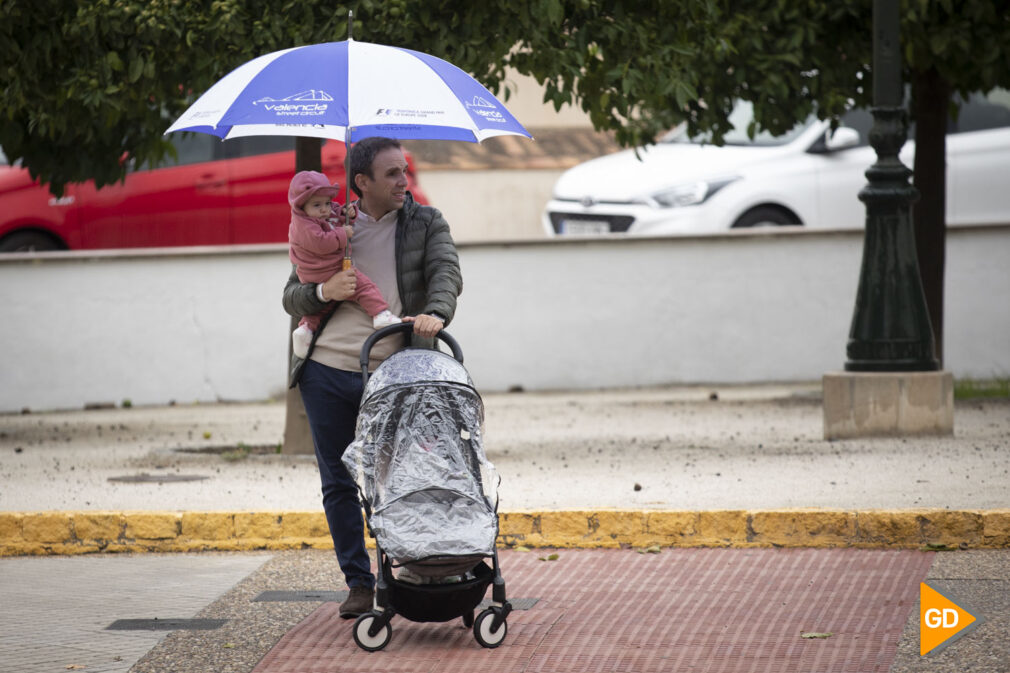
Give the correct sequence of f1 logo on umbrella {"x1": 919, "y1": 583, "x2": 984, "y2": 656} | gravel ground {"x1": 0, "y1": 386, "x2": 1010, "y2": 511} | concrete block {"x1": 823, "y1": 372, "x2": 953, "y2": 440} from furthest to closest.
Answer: concrete block {"x1": 823, "y1": 372, "x2": 953, "y2": 440} → gravel ground {"x1": 0, "y1": 386, "x2": 1010, "y2": 511} → f1 logo on umbrella {"x1": 919, "y1": 583, "x2": 984, "y2": 656}

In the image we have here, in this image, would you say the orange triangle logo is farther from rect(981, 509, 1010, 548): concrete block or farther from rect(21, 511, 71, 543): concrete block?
rect(21, 511, 71, 543): concrete block

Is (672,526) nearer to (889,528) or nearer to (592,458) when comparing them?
(889,528)

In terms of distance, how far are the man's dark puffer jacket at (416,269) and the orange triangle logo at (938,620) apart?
213 centimetres

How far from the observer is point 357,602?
590 cm

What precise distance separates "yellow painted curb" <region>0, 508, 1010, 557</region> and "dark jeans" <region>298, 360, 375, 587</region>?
1.64m

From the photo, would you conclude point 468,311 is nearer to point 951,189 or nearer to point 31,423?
point 31,423

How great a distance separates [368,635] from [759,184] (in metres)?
10.1

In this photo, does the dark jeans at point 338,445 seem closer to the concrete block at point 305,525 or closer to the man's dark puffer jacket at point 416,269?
the man's dark puffer jacket at point 416,269

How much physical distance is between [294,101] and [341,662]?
2.13 meters

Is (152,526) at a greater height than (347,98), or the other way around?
(347,98)

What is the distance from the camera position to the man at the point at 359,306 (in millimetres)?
5832

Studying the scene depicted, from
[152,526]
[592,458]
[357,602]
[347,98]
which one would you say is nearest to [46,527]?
[152,526]

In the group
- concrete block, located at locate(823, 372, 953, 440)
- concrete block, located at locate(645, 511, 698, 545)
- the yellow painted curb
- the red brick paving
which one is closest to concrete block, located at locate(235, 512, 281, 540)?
the yellow painted curb

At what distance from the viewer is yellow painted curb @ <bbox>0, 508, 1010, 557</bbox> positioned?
23.7 ft
